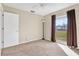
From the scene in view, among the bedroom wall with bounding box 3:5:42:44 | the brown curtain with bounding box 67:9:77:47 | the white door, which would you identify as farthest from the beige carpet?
the bedroom wall with bounding box 3:5:42:44

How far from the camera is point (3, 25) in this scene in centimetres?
450

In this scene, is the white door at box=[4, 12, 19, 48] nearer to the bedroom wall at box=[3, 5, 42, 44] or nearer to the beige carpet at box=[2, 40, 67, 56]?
the bedroom wall at box=[3, 5, 42, 44]

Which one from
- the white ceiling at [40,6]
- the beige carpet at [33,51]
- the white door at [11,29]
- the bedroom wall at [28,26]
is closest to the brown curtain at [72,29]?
the white ceiling at [40,6]

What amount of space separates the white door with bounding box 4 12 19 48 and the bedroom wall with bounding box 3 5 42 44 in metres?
0.36

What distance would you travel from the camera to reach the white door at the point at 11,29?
462cm

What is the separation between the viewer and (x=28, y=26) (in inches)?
250

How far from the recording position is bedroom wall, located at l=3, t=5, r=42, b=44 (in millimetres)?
5656

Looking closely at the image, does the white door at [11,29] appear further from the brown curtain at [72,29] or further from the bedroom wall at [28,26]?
the brown curtain at [72,29]

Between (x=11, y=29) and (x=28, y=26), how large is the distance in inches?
65.2

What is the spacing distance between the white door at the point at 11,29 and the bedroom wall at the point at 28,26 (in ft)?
1.19

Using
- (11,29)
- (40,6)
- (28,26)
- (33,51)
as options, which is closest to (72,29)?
(40,6)

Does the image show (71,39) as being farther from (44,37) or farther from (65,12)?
(44,37)

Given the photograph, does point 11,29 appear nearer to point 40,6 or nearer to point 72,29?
point 40,6

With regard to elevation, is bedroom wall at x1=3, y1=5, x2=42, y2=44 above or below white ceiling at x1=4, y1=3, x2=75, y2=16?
below
